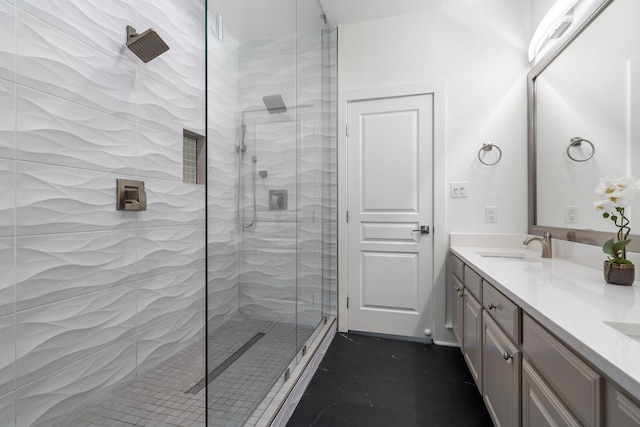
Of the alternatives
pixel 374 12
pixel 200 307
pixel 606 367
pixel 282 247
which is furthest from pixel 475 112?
pixel 200 307

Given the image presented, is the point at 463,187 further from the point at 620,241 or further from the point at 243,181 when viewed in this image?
the point at 243,181

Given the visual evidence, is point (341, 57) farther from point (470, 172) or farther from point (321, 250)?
point (321, 250)

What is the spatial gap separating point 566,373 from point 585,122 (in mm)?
1465

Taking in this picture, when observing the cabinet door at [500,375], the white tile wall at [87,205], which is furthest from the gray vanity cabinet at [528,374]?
the white tile wall at [87,205]

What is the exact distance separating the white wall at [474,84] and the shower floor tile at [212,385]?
147 cm

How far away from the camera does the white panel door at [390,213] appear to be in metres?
2.38

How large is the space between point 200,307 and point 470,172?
7.27 feet

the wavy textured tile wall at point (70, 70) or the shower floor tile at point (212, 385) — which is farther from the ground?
the wavy textured tile wall at point (70, 70)

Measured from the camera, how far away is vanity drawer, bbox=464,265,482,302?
4.92 ft

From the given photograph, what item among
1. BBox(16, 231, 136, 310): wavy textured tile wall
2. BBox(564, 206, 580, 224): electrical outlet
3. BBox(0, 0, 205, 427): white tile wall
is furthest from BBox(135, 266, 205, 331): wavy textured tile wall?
BBox(564, 206, 580, 224): electrical outlet

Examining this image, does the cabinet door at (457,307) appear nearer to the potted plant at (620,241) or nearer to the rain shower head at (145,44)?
the potted plant at (620,241)

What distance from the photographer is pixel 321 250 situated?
227cm

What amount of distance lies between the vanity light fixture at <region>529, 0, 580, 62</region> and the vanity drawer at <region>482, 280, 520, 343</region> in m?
1.62

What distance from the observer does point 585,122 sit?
157 cm
